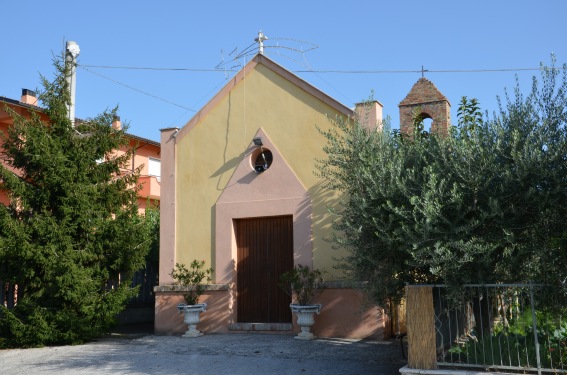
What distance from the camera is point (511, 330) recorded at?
744 centimetres

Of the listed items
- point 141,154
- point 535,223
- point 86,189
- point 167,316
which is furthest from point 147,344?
point 141,154

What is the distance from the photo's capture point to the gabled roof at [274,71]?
12.0 meters

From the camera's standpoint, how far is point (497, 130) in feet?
23.8

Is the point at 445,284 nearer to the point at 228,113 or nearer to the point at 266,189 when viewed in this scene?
the point at 266,189

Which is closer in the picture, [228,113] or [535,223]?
[535,223]

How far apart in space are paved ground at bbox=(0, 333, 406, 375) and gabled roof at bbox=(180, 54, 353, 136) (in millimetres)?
4600

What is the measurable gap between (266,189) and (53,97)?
4783 millimetres

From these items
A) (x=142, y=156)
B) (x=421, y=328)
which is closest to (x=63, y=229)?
(x=421, y=328)

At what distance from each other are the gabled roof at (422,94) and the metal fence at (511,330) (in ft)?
22.6

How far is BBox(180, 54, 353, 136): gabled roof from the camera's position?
11998mm

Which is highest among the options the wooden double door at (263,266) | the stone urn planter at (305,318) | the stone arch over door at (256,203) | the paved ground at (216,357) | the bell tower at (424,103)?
the bell tower at (424,103)

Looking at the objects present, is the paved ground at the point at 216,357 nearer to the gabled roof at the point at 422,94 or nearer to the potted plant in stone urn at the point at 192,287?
the potted plant in stone urn at the point at 192,287

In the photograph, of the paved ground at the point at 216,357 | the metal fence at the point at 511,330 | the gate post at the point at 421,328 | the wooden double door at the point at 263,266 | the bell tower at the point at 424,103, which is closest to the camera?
the metal fence at the point at 511,330

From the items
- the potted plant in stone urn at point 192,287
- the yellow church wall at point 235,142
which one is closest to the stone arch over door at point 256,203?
the yellow church wall at point 235,142
